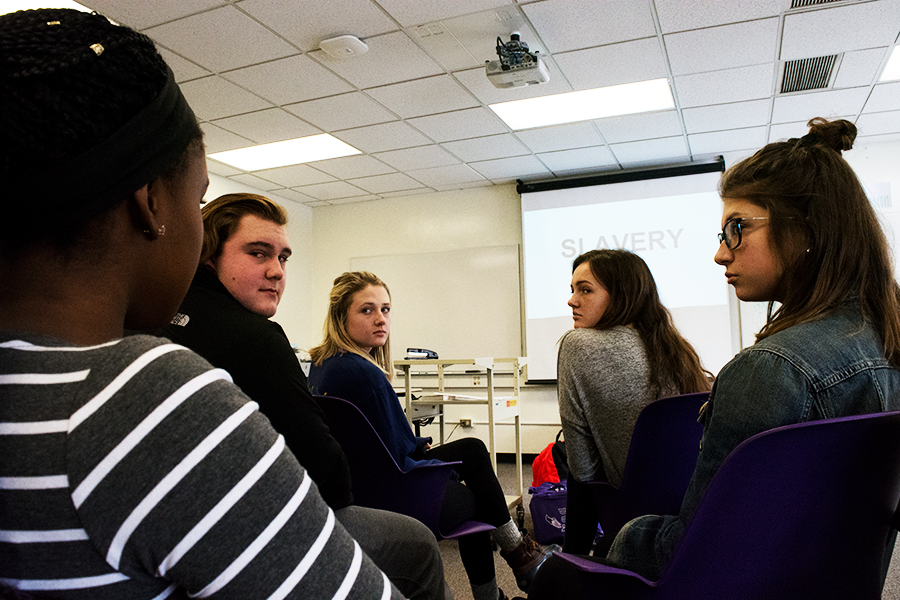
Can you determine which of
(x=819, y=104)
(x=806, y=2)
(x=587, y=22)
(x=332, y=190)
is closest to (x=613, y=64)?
(x=587, y=22)

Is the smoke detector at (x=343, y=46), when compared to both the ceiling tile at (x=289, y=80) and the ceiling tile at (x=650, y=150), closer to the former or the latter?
the ceiling tile at (x=289, y=80)

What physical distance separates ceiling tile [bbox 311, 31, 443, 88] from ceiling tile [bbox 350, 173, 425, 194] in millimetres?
1945

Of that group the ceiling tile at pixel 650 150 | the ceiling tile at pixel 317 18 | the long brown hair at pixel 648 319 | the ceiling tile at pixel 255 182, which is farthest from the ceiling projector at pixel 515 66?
the ceiling tile at pixel 255 182

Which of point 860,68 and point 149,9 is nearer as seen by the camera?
point 149,9

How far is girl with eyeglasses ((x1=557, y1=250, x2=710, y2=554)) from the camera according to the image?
1821 mm

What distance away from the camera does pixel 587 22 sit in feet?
10.2

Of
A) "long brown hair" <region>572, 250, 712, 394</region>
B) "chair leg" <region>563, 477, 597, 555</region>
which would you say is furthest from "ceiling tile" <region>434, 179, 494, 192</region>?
"chair leg" <region>563, 477, 597, 555</region>

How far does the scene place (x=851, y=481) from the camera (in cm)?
79

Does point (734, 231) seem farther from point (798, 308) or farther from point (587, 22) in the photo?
point (587, 22)

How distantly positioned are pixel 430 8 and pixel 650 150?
109 inches

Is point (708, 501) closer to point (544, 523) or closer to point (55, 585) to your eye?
point (55, 585)

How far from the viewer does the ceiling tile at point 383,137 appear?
446 centimetres

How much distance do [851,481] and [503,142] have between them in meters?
4.27

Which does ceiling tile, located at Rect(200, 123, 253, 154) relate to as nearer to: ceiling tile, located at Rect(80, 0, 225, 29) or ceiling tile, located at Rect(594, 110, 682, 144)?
ceiling tile, located at Rect(80, 0, 225, 29)
